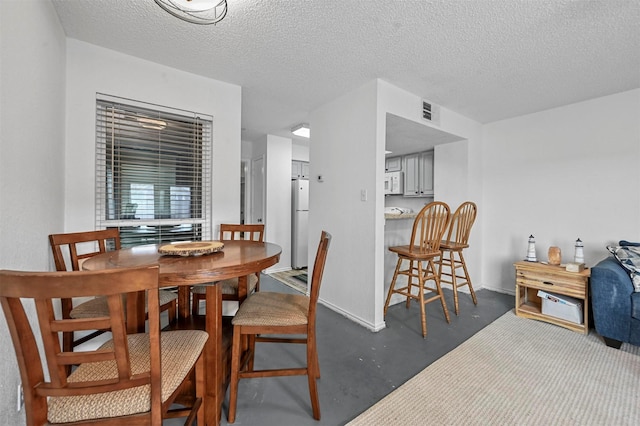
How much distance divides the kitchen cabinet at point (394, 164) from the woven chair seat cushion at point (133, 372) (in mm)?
4106

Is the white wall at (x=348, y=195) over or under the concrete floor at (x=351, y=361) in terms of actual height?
over

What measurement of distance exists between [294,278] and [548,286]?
120 inches

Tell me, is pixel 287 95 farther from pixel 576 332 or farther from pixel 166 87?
pixel 576 332

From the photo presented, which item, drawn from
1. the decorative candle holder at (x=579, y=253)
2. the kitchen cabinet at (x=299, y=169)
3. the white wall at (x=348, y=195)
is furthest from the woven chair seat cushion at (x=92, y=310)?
the decorative candle holder at (x=579, y=253)

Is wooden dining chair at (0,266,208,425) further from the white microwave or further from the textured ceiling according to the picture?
the white microwave

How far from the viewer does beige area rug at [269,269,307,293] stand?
145 inches

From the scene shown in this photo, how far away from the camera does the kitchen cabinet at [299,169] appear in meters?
5.21

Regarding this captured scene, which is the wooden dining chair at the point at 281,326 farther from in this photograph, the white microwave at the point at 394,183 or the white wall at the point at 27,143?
the white microwave at the point at 394,183

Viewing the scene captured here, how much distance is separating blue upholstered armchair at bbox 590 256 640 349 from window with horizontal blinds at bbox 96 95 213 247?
3.44m

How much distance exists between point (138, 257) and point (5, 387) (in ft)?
2.13

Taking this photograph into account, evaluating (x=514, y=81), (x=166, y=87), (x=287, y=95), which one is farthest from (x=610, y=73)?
(x=166, y=87)

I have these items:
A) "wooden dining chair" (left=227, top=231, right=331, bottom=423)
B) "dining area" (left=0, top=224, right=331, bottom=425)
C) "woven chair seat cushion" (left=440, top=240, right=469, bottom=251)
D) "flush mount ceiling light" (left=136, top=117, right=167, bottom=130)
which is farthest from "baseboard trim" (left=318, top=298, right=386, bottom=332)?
"flush mount ceiling light" (left=136, top=117, right=167, bottom=130)

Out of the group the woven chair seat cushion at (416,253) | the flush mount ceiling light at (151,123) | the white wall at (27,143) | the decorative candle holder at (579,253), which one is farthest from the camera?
the decorative candle holder at (579,253)

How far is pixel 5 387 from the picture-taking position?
1065mm
